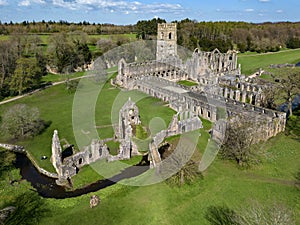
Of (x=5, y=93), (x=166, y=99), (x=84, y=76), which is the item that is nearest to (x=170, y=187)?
(x=166, y=99)

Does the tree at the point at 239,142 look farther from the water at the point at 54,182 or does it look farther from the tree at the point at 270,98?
the tree at the point at 270,98

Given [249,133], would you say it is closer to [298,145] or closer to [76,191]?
[298,145]

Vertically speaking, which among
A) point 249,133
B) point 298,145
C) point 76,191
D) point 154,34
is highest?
point 154,34

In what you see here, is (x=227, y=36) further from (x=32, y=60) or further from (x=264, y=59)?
(x=32, y=60)

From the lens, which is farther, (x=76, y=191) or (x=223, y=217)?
(x=76, y=191)

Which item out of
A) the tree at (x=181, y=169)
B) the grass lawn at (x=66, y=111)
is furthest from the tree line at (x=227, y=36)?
the tree at (x=181, y=169)

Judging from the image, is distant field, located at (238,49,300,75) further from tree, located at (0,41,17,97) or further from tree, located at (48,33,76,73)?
tree, located at (0,41,17,97)

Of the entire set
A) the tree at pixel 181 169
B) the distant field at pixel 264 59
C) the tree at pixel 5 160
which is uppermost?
the distant field at pixel 264 59
